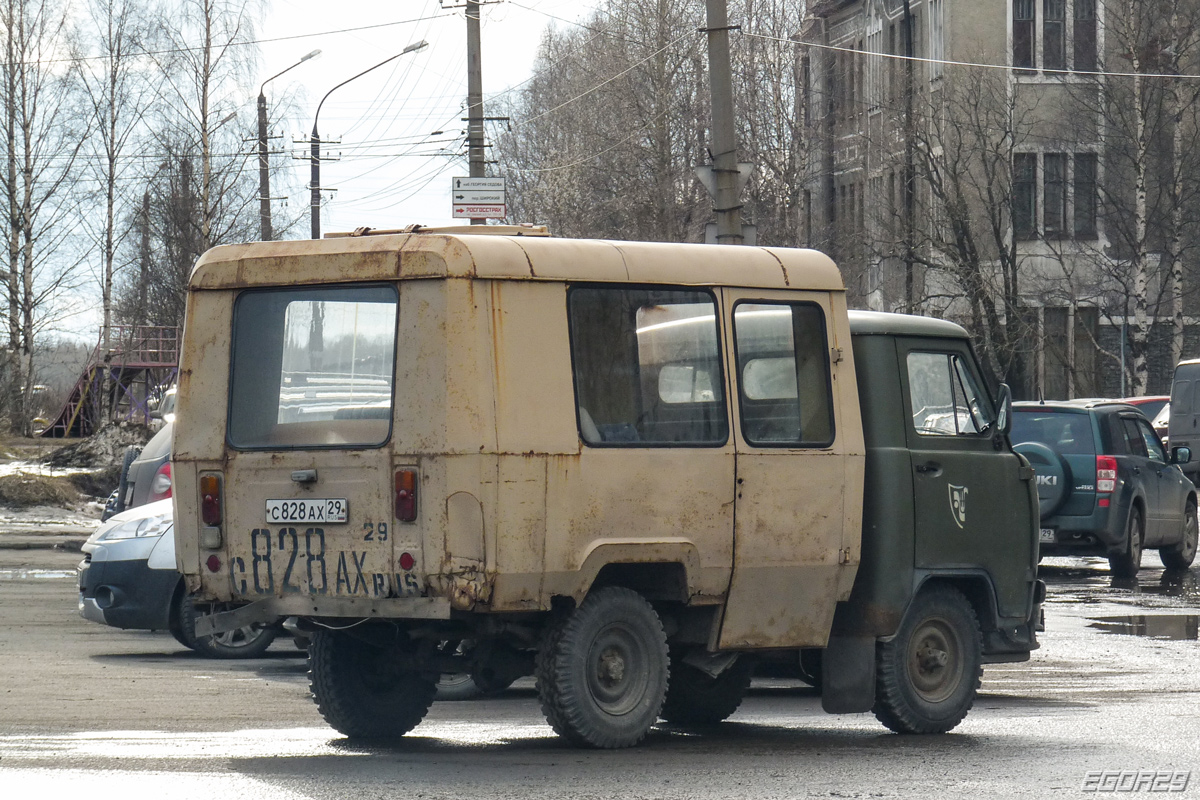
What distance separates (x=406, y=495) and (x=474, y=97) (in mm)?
18962

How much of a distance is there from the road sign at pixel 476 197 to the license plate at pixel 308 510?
49.7ft

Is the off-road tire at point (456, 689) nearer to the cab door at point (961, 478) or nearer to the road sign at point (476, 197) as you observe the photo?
the cab door at point (961, 478)

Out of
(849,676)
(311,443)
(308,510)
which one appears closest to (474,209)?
(849,676)

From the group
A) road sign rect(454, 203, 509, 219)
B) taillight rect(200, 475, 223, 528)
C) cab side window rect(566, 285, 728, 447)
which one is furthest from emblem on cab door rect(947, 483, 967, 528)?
road sign rect(454, 203, 509, 219)

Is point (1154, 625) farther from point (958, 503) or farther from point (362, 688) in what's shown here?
point (362, 688)

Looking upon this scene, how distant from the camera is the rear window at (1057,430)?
1875 cm

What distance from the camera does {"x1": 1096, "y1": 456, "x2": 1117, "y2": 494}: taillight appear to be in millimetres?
18484

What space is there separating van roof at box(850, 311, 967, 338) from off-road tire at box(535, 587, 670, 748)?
198 cm

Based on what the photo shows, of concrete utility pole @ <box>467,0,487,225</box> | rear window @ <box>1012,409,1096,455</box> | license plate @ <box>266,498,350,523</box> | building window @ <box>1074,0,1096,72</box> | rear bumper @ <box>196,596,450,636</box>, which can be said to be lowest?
rear bumper @ <box>196,596,450,636</box>

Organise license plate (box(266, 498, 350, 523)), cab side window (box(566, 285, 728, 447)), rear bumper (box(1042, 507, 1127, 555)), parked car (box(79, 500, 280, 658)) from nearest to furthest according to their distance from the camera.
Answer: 1. license plate (box(266, 498, 350, 523))
2. cab side window (box(566, 285, 728, 447))
3. parked car (box(79, 500, 280, 658))
4. rear bumper (box(1042, 507, 1127, 555))

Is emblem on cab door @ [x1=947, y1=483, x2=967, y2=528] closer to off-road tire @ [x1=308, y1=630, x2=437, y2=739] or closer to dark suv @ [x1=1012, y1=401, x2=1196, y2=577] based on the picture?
off-road tire @ [x1=308, y1=630, x2=437, y2=739]

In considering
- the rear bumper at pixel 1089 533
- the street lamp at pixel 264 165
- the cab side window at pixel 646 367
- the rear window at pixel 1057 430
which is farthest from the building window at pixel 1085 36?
the cab side window at pixel 646 367

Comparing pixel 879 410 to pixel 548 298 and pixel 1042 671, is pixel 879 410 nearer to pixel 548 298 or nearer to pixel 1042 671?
pixel 548 298

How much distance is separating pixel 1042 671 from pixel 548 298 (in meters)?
5.86
